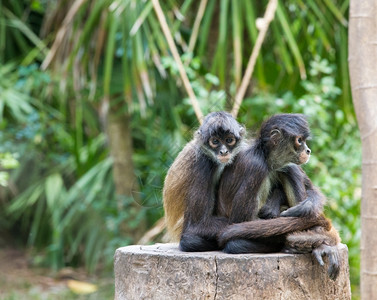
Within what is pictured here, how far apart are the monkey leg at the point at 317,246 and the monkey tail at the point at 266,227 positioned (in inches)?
1.8

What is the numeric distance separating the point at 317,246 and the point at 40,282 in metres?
6.00

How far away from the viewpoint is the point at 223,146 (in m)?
3.48

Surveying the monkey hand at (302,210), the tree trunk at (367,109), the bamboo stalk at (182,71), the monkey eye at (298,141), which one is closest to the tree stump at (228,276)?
the monkey hand at (302,210)

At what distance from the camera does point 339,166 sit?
7.13m

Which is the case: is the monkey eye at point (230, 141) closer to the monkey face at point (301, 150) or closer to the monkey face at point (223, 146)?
the monkey face at point (223, 146)

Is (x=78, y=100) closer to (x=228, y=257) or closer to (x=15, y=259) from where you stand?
(x=15, y=259)

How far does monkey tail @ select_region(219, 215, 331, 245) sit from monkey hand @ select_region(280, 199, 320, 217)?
0.02 m

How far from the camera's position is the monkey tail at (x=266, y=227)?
3367mm

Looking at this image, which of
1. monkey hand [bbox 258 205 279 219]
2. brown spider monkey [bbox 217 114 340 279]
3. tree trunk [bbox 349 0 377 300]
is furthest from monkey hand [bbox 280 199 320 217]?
tree trunk [bbox 349 0 377 300]

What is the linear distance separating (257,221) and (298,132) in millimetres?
524

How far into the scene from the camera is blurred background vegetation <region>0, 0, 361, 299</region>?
257 inches

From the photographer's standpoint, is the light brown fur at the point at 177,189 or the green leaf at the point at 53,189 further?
the green leaf at the point at 53,189

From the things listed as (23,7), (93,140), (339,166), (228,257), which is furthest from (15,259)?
(228,257)

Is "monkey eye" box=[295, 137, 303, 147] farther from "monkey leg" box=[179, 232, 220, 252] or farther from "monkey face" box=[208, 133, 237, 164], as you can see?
"monkey leg" box=[179, 232, 220, 252]
